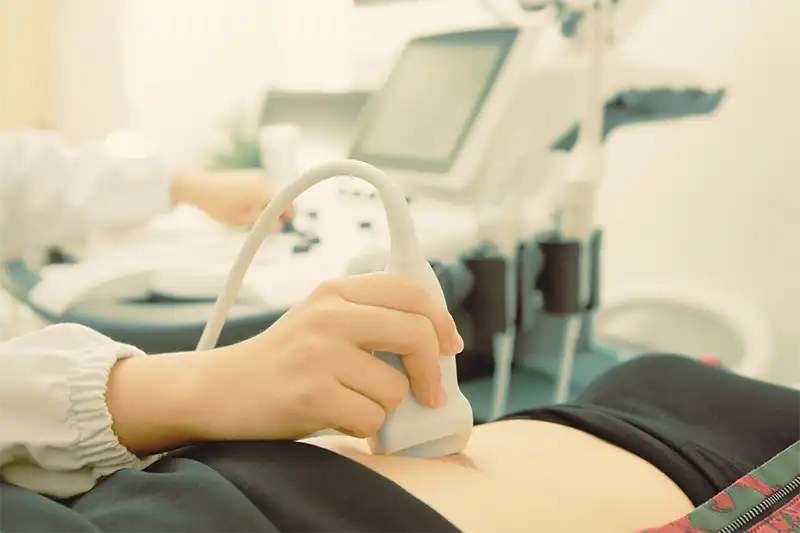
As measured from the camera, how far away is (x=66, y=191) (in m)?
1.11

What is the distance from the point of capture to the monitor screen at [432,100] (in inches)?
41.5

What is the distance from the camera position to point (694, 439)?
0.53m

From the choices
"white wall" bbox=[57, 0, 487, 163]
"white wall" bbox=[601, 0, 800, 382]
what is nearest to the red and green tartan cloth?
"white wall" bbox=[601, 0, 800, 382]

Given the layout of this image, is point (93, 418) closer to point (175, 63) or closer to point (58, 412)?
point (58, 412)

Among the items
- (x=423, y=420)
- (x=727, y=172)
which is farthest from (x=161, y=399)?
(x=727, y=172)

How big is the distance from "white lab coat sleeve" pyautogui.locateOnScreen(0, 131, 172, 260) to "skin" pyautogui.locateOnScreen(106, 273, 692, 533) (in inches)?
28.7

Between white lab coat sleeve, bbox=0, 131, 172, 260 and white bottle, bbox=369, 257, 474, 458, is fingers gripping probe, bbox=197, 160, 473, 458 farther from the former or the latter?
white lab coat sleeve, bbox=0, 131, 172, 260

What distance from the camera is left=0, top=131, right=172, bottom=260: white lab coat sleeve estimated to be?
3.54 feet

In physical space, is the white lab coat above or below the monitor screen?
below

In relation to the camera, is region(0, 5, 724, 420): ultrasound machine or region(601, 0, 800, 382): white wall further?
region(601, 0, 800, 382): white wall

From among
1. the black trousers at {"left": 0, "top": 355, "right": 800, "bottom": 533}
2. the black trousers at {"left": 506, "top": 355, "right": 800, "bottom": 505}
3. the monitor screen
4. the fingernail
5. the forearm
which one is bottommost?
the black trousers at {"left": 506, "top": 355, "right": 800, "bottom": 505}

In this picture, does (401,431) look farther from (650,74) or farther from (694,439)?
(650,74)

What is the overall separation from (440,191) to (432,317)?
0.65 m

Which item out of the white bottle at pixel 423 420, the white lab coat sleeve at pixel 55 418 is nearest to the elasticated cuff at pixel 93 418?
the white lab coat sleeve at pixel 55 418
